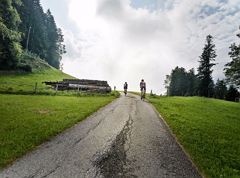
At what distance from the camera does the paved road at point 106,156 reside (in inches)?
296

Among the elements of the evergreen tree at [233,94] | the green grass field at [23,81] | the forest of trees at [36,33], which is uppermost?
the forest of trees at [36,33]

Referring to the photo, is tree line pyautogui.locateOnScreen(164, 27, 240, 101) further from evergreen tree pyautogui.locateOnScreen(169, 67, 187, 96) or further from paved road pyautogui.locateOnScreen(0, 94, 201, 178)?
paved road pyautogui.locateOnScreen(0, 94, 201, 178)

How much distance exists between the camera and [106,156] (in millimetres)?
8906

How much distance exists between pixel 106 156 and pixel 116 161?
1.72ft

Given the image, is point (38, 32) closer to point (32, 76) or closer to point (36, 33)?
point (36, 33)

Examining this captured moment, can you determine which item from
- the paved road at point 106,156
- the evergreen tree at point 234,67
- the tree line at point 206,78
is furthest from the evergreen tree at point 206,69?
the paved road at point 106,156

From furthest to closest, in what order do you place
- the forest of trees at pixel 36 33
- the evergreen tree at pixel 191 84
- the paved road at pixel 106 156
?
the evergreen tree at pixel 191 84
the forest of trees at pixel 36 33
the paved road at pixel 106 156

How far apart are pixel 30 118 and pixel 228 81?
4380 cm

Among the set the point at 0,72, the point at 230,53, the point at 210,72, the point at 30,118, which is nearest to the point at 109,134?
the point at 30,118

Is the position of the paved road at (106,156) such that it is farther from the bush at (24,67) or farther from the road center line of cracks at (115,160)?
the bush at (24,67)

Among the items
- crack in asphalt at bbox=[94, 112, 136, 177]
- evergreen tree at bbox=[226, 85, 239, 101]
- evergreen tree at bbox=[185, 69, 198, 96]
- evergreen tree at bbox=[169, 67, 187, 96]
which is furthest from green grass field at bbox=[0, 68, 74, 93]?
→ evergreen tree at bbox=[185, 69, 198, 96]

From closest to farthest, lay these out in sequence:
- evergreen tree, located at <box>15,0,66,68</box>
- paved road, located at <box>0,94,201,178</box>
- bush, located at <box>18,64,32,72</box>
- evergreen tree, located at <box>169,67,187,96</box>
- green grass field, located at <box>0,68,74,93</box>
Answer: paved road, located at <box>0,94,201,178</box> < green grass field, located at <box>0,68,74,93</box> < bush, located at <box>18,64,32,72</box> < evergreen tree, located at <box>15,0,66,68</box> < evergreen tree, located at <box>169,67,187,96</box>

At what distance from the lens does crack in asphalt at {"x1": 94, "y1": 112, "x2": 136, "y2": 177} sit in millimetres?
7542

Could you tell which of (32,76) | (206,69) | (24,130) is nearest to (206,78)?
(206,69)
